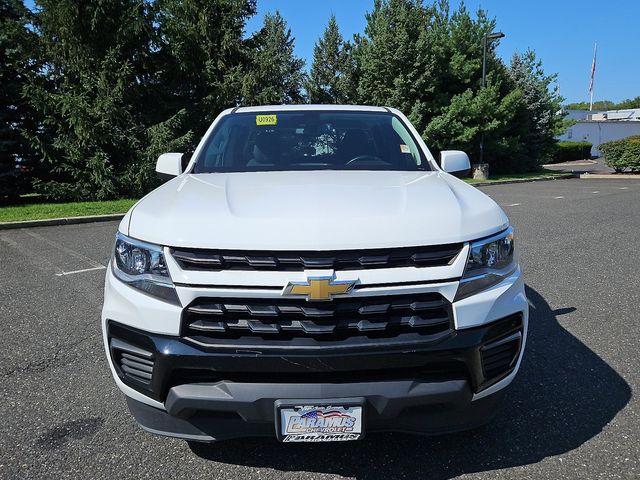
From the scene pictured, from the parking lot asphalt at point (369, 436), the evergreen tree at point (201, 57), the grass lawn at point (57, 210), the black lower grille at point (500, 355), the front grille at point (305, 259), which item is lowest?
the parking lot asphalt at point (369, 436)

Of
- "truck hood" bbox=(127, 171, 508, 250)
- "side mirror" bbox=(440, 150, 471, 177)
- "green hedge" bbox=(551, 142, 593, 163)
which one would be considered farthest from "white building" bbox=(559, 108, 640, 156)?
"truck hood" bbox=(127, 171, 508, 250)

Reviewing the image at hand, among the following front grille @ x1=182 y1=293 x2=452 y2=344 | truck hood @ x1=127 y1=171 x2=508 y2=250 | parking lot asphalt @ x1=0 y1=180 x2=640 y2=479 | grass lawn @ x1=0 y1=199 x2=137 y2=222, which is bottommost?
parking lot asphalt @ x1=0 y1=180 x2=640 y2=479

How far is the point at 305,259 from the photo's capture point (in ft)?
6.32

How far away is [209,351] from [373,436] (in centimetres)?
111

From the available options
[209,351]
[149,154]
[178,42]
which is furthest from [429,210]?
[178,42]

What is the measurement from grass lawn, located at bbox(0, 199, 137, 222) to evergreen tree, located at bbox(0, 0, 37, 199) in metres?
1.37

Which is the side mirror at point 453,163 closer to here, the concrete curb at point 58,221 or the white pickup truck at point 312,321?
the white pickup truck at point 312,321

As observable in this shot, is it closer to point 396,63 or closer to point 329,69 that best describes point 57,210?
point 396,63

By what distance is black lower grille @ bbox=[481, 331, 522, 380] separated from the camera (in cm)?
203

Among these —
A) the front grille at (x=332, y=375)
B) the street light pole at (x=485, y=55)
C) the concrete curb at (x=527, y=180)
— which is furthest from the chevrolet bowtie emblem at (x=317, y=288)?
the street light pole at (x=485, y=55)

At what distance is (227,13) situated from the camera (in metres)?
15.8

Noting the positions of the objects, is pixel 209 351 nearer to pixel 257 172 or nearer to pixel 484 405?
pixel 484 405

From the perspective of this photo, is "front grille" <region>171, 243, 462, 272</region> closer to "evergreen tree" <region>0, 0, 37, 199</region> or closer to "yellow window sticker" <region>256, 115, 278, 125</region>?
"yellow window sticker" <region>256, 115, 278, 125</region>

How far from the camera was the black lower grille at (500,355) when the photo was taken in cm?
203
